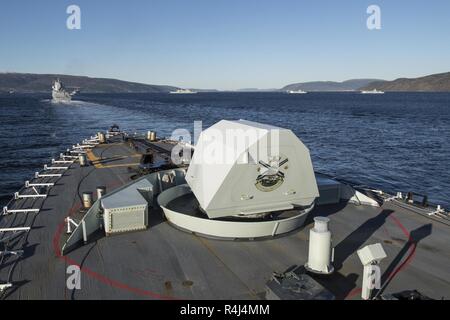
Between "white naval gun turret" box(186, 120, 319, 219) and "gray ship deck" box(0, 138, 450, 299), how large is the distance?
1666 millimetres

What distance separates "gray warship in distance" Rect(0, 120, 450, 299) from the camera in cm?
1239

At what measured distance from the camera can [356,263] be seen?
14.5 m

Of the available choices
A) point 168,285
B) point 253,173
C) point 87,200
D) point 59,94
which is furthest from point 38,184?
point 59,94

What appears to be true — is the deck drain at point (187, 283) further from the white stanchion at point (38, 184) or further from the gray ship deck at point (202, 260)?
the white stanchion at point (38, 184)

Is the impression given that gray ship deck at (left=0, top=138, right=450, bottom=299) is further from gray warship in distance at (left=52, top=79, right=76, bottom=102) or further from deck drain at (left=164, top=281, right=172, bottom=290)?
gray warship in distance at (left=52, top=79, right=76, bottom=102)

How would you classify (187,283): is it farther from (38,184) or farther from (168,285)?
(38,184)

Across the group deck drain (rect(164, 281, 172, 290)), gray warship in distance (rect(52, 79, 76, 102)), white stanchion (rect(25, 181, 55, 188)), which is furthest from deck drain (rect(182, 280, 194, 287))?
gray warship in distance (rect(52, 79, 76, 102))

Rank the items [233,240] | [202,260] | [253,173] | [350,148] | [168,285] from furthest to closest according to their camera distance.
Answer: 1. [350,148]
2. [233,240]
3. [253,173]
4. [202,260]
5. [168,285]

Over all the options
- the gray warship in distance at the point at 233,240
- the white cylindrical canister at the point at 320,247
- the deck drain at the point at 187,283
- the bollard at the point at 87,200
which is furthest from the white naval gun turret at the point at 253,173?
the bollard at the point at 87,200

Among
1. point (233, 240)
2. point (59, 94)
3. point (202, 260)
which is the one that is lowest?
point (202, 260)

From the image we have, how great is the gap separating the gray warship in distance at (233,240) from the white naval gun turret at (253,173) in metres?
0.05

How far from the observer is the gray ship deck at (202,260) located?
1238 cm

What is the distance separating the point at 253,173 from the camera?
16.1 m

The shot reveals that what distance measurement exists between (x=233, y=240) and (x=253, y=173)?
3.24 metres
